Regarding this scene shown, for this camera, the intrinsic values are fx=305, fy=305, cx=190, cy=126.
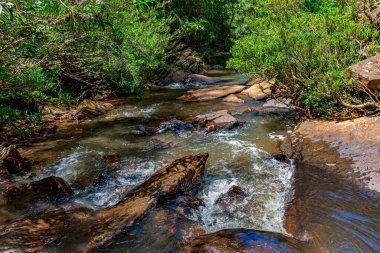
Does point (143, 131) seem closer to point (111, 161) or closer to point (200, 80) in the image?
point (111, 161)

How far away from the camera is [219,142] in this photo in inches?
316

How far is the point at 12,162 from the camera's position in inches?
246

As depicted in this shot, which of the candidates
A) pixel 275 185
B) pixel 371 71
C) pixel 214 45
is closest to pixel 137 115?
pixel 275 185

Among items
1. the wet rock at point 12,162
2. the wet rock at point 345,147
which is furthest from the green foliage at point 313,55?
the wet rock at point 12,162

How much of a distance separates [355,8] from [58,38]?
816cm

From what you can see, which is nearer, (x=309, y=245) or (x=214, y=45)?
(x=309, y=245)

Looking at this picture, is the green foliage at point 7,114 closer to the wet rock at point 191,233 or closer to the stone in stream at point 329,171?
the wet rock at point 191,233

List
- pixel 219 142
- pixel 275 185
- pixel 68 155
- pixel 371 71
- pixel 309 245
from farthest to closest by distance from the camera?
pixel 219 142
pixel 68 155
pixel 371 71
pixel 275 185
pixel 309 245

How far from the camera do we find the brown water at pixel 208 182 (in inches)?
161

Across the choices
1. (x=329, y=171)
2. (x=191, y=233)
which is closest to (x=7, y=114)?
(x=191, y=233)

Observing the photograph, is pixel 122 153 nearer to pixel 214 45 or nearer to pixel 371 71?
pixel 371 71

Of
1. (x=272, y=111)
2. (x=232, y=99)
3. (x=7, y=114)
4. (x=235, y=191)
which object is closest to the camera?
A: (x=235, y=191)

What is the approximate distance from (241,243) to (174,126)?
5900mm

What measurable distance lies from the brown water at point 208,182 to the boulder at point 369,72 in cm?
229
